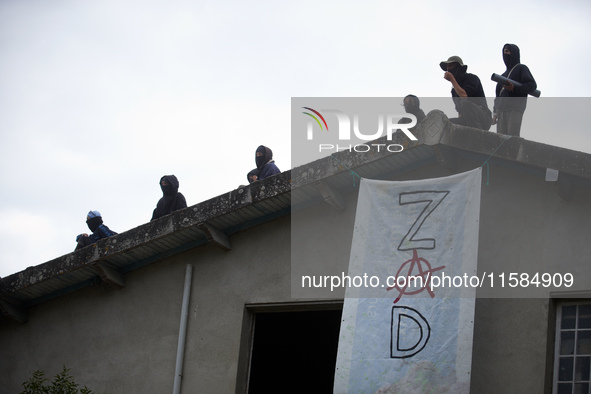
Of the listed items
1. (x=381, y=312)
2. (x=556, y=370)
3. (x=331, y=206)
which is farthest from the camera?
(x=331, y=206)

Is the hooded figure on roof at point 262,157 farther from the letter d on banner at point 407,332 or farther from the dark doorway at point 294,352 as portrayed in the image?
the letter d on banner at point 407,332

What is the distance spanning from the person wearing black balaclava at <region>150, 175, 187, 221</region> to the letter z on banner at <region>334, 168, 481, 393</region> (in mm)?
3364

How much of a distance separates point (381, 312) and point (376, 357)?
45cm

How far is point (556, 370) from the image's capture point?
771 cm

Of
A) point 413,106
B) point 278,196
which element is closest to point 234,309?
point 278,196

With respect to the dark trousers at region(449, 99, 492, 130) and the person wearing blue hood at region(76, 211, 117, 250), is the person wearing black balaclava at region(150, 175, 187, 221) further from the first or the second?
the dark trousers at region(449, 99, 492, 130)

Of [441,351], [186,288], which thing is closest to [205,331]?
[186,288]

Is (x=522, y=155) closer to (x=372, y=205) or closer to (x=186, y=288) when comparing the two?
(x=372, y=205)

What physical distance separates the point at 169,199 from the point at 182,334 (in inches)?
96.0

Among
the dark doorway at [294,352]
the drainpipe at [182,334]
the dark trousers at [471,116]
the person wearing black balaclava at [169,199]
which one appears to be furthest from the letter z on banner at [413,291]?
the dark doorway at [294,352]

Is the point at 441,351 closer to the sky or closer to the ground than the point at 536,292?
closer to the ground

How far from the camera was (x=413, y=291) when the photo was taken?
8148 millimetres

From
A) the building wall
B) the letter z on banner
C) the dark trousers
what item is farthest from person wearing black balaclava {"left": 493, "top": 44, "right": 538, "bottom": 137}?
the letter z on banner

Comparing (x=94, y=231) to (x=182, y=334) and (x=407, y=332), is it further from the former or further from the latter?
(x=407, y=332)
